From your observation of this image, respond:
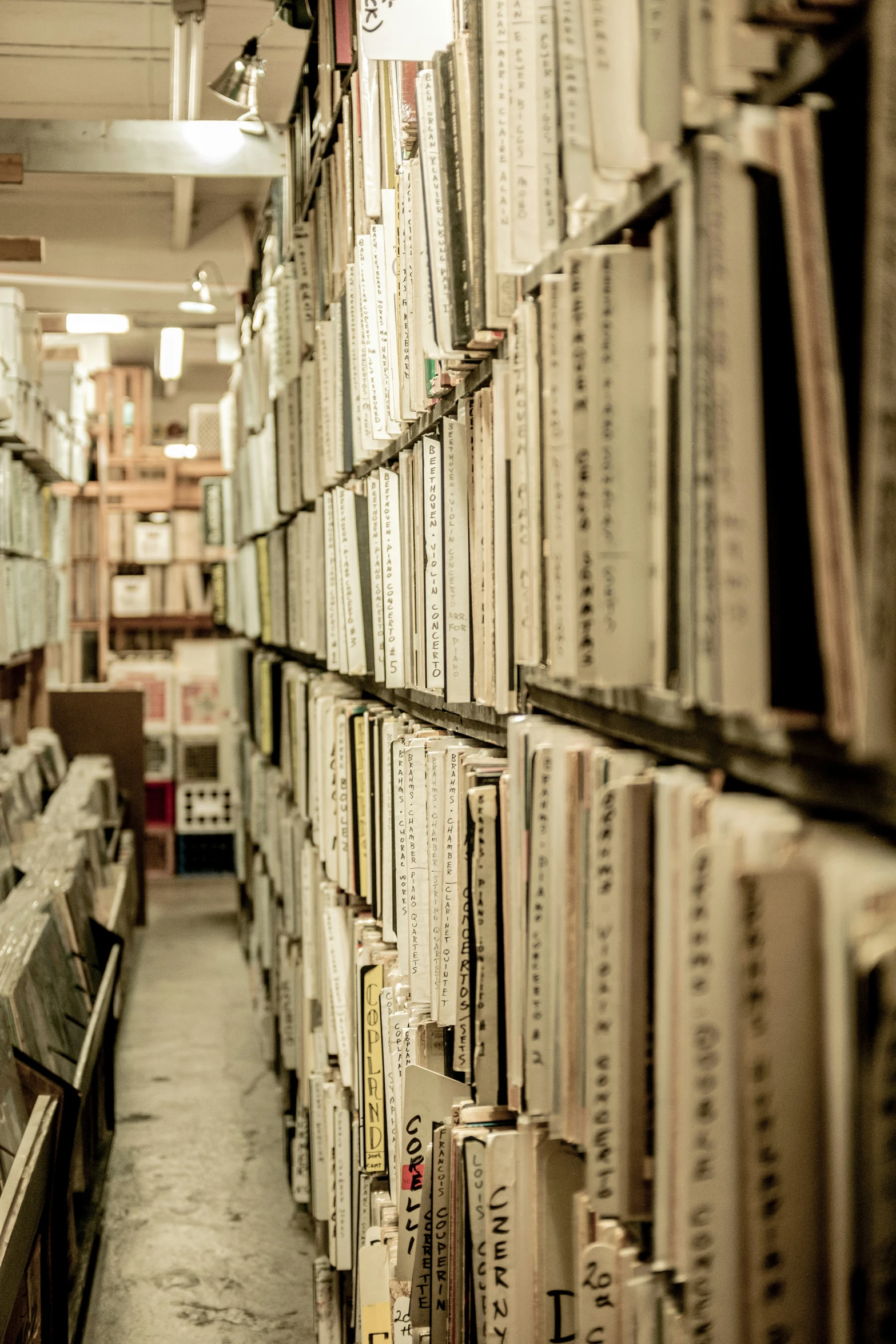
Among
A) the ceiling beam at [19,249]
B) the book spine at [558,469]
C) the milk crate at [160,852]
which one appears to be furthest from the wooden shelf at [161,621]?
the book spine at [558,469]

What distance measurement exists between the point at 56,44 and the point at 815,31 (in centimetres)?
495

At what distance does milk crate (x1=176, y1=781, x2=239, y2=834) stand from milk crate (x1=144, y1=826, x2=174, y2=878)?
176mm

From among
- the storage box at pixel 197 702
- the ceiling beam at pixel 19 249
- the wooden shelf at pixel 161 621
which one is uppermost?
the ceiling beam at pixel 19 249

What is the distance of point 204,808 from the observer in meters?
8.05

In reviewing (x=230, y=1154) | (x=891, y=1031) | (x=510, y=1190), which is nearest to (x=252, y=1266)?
(x=230, y=1154)

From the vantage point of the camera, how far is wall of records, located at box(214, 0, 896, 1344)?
0.61 meters

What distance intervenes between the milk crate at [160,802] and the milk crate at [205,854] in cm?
15

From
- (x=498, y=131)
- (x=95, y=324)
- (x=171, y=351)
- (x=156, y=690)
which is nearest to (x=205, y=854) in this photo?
(x=156, y=690)

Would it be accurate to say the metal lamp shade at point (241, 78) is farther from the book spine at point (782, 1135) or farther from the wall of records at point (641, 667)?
the book spine at point (782, 1135)

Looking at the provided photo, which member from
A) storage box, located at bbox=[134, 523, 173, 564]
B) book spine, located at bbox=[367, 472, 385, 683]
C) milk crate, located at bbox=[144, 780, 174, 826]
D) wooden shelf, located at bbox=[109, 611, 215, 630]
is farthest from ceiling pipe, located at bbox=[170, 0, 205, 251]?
wooden shelf, located at bbox=[109, 611, 215, 630]

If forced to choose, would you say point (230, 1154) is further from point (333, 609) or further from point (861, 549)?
point (861, 549)

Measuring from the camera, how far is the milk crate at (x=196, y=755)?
26.2 ft

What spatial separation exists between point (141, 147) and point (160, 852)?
5100 millimetres

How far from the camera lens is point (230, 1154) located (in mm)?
3986
